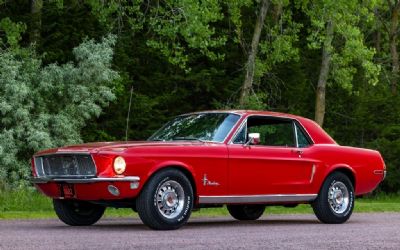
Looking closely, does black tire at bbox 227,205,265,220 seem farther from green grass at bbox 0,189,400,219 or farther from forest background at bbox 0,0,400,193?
forest background at bbox 0,0,400,193

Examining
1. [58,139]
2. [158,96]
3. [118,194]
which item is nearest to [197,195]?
[118,194]

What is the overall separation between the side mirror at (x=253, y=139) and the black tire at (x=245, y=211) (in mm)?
2052

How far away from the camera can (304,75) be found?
114 ft

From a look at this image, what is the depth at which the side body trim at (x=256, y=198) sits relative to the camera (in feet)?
39.5

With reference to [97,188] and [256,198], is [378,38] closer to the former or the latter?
[256,198]

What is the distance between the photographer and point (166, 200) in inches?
448

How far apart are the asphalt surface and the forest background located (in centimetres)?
896

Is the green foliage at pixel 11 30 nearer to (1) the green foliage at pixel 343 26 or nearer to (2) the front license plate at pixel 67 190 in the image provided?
(1) the green foliage at pixel 343 26

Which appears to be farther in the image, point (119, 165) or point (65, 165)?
point (65, 165)

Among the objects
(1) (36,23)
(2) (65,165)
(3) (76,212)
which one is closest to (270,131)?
(3) (76,212)

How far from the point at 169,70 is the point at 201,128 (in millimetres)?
20168

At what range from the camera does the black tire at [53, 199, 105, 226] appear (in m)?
12.4

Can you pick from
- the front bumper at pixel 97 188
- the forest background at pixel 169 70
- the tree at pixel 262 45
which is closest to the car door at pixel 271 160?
the front bumper at pixel 97 188

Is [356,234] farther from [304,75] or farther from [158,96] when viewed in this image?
[304,75]
